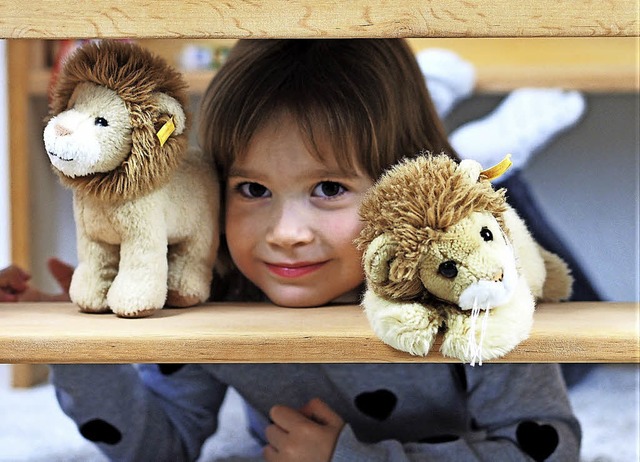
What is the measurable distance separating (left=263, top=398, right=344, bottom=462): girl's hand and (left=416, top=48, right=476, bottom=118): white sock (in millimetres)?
642

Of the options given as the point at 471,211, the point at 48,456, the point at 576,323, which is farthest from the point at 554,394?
the point at 48,456

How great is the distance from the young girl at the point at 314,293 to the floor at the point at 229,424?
0.37 feet

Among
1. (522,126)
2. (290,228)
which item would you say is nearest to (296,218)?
(290,228)

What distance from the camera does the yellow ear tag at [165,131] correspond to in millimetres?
622

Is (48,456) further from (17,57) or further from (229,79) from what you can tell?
(17,57)

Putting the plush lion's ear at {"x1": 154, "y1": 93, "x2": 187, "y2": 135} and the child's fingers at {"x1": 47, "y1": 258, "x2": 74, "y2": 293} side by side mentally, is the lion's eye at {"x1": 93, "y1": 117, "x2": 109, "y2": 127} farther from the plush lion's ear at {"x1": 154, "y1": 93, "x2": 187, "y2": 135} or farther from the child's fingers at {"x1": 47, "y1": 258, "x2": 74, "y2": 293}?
the child's fingers at {"x1": 47, "y1": 258, "x2": 74, "y2": 293}

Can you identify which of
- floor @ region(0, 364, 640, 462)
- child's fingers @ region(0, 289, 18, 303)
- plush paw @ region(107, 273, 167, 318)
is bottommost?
floor @ region(0, 364, 640, 462)

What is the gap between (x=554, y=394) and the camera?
821mm

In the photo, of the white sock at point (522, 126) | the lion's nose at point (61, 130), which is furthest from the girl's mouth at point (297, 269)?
the white sock at point (522, 126)

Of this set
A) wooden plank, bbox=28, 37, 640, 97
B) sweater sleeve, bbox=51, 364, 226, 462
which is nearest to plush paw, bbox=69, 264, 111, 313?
sweater sleeve, bbox=51, 364, 226, 462

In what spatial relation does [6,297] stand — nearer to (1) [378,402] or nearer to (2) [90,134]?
(2) [90,134]

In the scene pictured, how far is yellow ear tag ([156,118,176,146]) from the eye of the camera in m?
0.62

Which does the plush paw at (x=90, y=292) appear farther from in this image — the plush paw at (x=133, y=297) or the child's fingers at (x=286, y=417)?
the child's fingers at (x=286, y=417)

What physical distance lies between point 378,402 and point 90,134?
0.47 metres
